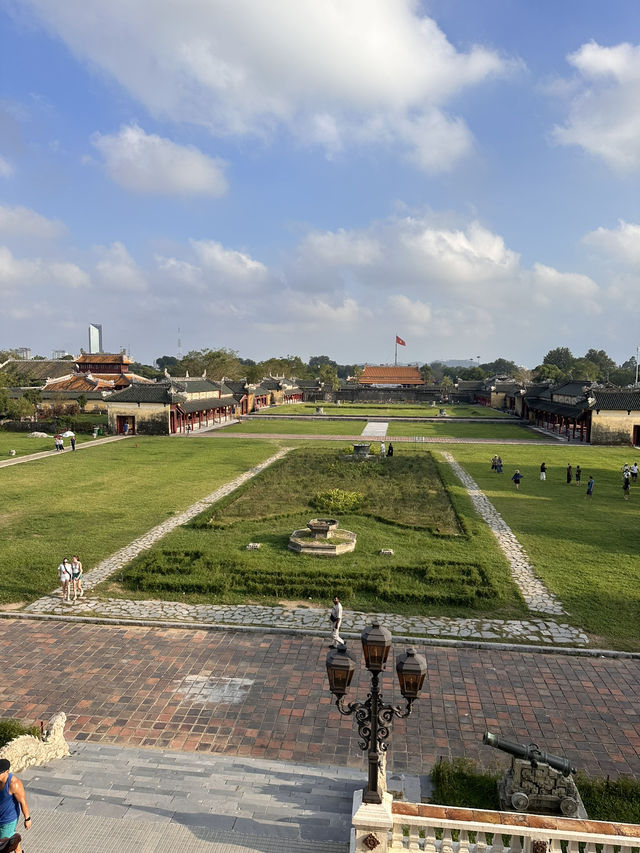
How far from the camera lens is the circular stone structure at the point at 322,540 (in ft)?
55.3

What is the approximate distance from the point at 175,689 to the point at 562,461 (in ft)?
103

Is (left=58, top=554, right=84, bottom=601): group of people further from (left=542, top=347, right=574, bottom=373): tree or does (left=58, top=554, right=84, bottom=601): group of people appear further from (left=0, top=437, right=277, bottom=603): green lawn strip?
(left=542, top=347, right=574, bottom=373): tree

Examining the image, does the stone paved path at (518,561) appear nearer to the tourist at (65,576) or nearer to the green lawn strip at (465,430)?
the tourist at (65,576)

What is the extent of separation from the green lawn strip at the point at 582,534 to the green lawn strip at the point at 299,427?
18387 millimetres

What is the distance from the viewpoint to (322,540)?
17.3 m

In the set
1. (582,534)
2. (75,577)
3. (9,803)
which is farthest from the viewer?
(582,534)

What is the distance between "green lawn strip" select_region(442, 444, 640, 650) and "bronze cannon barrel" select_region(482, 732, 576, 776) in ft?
18.4

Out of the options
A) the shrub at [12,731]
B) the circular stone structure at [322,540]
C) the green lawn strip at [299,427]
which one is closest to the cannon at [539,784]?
the shrub at [12,731]

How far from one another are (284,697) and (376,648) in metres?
4.64

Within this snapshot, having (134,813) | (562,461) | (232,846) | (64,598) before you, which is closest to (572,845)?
(232,846)

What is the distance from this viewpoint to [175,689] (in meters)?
9.70

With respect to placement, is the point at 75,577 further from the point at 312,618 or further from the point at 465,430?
the point at 465,430

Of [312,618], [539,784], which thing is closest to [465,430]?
[312,618]

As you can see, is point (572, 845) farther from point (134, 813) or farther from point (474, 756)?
point (134, 813)
